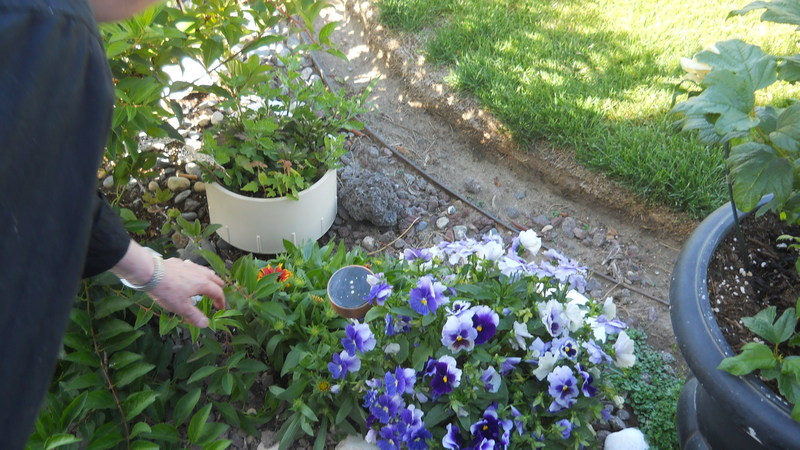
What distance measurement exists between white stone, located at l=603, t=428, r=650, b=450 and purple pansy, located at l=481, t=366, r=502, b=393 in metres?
0.62

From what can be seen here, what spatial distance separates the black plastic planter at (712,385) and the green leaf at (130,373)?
1399 millimetres

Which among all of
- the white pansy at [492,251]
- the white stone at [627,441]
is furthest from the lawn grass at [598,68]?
the white pansy at [492,251]

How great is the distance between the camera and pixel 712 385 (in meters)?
1.53

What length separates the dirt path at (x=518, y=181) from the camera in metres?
2.87

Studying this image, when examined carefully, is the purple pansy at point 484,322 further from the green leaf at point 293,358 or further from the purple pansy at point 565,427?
the green leaf at point 293,358

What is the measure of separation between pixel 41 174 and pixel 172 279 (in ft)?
2.09

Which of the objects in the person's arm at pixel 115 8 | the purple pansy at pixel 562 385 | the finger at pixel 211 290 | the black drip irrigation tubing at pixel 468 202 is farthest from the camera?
the black drip irrigation tubing at pixel 468 202

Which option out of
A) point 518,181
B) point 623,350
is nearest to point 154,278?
point 623,350

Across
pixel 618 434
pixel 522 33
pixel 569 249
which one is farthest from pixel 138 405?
pixel 522 33

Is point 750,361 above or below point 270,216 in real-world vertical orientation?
above

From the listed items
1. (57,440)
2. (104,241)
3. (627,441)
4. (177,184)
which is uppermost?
(104,241)

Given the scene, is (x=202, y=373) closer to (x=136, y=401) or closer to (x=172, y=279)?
(x=136, y=401)

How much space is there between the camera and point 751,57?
4.72ft

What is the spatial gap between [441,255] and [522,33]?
6.68ft
